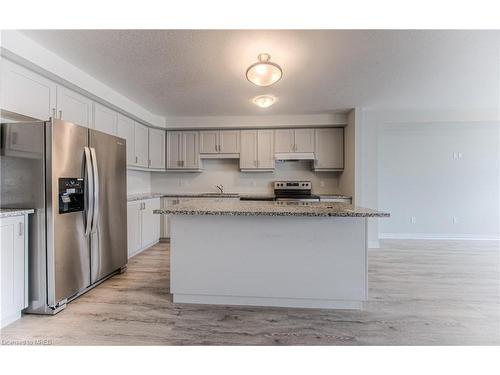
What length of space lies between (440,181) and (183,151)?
205 inches

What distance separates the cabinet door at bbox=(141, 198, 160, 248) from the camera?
3.96m

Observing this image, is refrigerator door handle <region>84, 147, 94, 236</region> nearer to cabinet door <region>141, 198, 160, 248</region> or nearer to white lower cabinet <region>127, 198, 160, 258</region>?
white lower cabinet <region>127, 198, 160, 258</region>

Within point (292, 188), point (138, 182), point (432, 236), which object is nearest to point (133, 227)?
point (138, 182)

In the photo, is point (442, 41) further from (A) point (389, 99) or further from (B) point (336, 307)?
(B) point (336, 307)

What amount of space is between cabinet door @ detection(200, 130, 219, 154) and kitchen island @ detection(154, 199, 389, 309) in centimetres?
273

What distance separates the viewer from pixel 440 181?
488 cm

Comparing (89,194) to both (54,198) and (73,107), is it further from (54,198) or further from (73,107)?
(73,107)

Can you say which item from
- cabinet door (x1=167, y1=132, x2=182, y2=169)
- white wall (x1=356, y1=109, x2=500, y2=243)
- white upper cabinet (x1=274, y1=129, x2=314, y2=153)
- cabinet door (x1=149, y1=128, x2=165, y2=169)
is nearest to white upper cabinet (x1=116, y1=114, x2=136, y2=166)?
cabinet door (x1=149, y1=128, x2=165, y2=169)

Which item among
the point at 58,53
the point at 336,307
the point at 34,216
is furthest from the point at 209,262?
the point at 58,53

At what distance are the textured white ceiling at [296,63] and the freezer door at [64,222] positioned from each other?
0.82m

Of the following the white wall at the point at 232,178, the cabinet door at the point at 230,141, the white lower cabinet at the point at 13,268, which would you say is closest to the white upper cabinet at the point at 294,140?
the white wall at the point at 232,178
